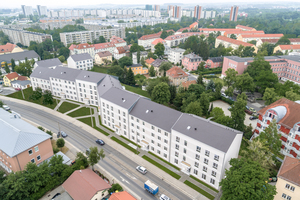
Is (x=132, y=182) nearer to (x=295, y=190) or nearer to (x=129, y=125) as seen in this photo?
(x=129, y=125)

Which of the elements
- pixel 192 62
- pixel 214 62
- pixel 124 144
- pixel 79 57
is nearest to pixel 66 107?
pixel 124 144

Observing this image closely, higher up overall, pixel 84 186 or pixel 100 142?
pixel 84 186

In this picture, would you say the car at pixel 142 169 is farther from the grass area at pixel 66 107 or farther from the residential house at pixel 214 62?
the residential house at pixel 214 62

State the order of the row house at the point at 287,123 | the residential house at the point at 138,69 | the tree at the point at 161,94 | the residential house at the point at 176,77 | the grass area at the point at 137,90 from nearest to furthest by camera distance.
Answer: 1. the row house at the point at 287,123
2. the tree at the point at 161,94
3. the grass area at the point at 137,90
4. the residential house at the point at 176,77
5. the residential house at the point at 138,69

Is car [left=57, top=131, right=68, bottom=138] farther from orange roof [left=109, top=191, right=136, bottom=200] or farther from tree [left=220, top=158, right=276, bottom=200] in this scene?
tree [left=220, top=158, right=276, bottom=200]

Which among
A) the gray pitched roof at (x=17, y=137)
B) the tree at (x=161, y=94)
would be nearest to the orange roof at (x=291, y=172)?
the tree at (x=161, y=94)

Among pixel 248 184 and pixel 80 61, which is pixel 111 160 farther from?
pixel 80 61

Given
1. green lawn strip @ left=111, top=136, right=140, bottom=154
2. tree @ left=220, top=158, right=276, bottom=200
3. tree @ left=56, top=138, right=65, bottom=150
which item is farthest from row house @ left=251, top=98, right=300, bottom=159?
tree @ left=56, top=138, right=65, bottom=150
